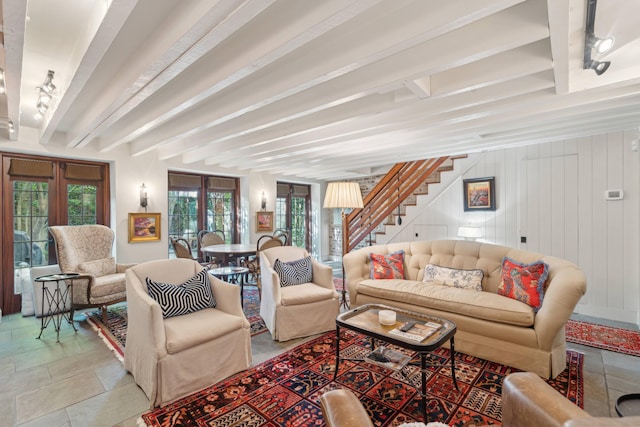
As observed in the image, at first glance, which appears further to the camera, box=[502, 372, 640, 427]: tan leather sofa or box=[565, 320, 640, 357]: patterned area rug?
box=[565, 320, 640, 357]: patterned area rug

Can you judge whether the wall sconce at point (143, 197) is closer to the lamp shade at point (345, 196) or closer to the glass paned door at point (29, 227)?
the glass paned door at point (29, 227)

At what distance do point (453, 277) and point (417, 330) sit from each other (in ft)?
4.60

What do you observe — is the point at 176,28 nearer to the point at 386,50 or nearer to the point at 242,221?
the point at 386,50

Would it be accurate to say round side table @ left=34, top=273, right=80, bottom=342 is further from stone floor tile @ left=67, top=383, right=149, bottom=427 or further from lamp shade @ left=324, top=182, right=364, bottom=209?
lamp shade @ left=324, top=182, right=364, bottom=209

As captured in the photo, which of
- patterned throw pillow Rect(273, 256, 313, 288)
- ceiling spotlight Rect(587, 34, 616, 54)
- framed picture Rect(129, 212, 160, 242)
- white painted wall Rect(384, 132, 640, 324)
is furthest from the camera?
framed picture Rect(129, 212, 160, 242)

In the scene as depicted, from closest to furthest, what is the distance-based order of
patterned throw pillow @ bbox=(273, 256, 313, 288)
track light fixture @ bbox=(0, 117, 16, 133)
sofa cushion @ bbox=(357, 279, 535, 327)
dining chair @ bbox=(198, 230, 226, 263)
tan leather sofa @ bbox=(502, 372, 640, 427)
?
tan leather sofa @ bbox=(502, 372, 640, 427)
sofa cushion @ bbox=(357, 279, 535, 327)
track light fixture @ bbox=(0, 117, 16, 133)
patterned throw pillow @ bbox=(273, 256, 313, 288)
dining chair @ bbox=(198, 230, 226, 263)

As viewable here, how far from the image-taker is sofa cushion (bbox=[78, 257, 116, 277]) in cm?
378

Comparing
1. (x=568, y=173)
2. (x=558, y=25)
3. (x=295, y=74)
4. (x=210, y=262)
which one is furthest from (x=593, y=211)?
(x=210, y=262)

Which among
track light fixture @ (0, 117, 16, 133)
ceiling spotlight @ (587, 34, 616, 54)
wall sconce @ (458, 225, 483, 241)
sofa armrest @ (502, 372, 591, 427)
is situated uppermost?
track light fixture @ (0, 117, 16, 133)

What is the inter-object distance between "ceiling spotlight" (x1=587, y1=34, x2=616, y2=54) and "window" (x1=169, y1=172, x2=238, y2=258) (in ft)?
19.5

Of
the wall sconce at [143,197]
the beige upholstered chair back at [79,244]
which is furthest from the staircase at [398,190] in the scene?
the beige upholstered chair back at [79,244]

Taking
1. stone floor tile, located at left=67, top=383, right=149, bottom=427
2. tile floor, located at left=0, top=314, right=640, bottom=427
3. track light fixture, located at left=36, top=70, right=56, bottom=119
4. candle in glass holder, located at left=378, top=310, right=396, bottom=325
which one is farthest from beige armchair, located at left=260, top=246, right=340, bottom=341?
track light fixture, located at left=36, top=70, right=56, bottom=119

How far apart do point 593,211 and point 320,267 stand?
3.69 metres

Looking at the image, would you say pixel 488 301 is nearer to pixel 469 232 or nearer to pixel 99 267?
pixel 469 232
